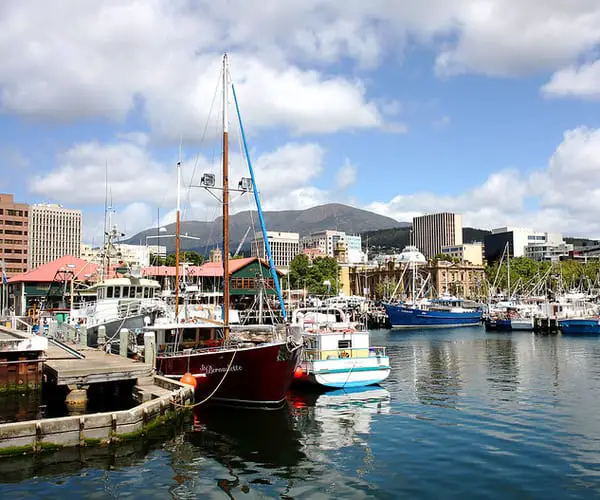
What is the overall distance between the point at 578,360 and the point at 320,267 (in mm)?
113863

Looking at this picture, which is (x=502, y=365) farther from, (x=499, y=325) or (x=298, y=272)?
(x=298, y=272)

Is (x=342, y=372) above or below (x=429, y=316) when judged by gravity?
below

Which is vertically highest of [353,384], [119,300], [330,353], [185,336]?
[119,300]

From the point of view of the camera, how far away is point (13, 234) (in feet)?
595

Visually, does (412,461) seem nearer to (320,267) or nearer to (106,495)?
(106,495)

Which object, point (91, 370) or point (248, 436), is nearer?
point (248, 436)

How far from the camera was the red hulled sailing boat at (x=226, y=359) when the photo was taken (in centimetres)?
2941

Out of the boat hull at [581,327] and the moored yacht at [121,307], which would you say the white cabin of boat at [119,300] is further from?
the boat hull at [581,327]

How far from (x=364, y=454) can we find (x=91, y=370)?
1379cm

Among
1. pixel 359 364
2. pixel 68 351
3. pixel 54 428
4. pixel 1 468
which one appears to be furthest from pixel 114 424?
pixel 359 364

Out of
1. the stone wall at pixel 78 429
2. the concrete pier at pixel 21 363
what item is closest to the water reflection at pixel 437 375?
the stone wall at pixel 78 429

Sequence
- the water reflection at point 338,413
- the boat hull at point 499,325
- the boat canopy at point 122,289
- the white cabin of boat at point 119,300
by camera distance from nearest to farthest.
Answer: the water reflection at point 338,413 → the white cabin of boat at point 119,300 → the boat canopy at point 122,289 → the boat hull at point 499,325

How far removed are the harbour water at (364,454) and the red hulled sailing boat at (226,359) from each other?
3.42 ft

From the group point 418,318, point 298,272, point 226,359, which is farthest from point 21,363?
point 298,272
